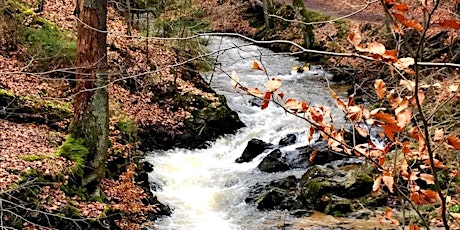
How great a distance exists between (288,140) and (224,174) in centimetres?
230

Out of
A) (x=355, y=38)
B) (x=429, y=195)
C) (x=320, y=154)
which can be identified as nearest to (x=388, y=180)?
(x=429, y=195)

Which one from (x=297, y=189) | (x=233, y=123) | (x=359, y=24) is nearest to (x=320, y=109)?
(x=297, y=189)

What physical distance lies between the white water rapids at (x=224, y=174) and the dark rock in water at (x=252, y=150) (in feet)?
0.52

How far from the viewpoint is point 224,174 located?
38.7 feet

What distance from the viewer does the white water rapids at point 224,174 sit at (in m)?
9.52

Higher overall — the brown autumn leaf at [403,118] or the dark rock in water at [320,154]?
the brown autumn leaf at [403,118]

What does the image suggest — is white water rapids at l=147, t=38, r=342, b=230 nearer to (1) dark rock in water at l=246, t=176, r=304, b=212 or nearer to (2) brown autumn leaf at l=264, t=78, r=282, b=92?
(1) dark rock in water at l=246, t=176, r=304, b=212

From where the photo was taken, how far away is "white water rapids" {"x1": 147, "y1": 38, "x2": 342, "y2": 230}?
952 centimetres

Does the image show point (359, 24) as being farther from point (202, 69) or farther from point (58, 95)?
point (58, 95)

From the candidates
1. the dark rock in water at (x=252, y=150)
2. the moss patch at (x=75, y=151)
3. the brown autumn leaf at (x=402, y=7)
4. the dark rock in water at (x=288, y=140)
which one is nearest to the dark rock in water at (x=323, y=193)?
the dark rock in water at (x=252, y=150)

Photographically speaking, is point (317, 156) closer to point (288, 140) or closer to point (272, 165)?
point (272, 165)

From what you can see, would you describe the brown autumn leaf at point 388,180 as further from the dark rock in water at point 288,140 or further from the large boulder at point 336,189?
the dark rock in water at point 288,140

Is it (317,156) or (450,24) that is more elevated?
(450,24)

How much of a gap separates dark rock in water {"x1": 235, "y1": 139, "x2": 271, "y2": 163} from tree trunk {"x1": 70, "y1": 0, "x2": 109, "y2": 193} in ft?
15.8
